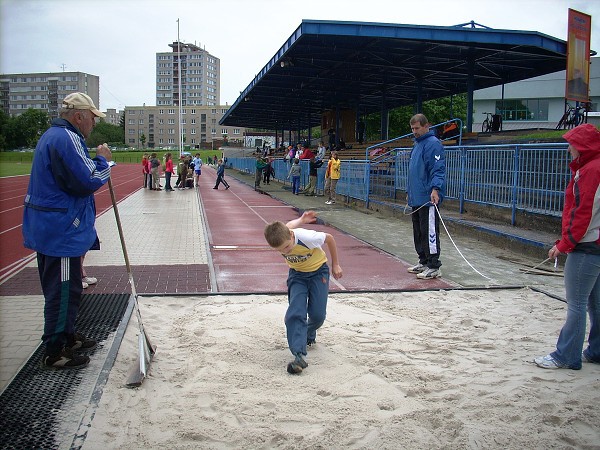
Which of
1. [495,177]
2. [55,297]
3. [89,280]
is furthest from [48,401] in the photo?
[495,177]

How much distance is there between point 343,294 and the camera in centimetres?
684

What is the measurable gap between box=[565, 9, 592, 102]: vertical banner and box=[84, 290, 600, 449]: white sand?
15.5 metres

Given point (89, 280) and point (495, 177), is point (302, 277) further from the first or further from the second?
point (495, 177)

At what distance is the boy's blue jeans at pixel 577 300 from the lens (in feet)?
14.3

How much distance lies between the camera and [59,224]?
4.25 m

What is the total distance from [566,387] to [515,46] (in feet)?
61.7

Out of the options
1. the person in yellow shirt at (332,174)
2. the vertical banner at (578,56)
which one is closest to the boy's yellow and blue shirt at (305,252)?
the person in yellow shirt at (332,174)

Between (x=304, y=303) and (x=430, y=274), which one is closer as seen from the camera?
(x=304, y=303)

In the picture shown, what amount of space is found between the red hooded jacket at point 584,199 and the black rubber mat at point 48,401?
382 cm

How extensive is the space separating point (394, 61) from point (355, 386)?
23.1 meters

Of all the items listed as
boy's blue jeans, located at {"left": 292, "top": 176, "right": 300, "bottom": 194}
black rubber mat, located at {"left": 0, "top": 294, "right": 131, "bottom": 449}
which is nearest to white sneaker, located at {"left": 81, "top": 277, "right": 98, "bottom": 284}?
black rubber mat, located at {"left": 0, "top": 294, "right": 131, "bottom": 449}

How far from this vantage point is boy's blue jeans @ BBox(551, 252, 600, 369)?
4.37 m

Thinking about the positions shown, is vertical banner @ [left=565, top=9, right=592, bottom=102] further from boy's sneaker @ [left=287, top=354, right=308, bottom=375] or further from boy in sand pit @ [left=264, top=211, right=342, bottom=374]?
boy's sneaker @ [left=287, top=354, right=308, bottom=375]

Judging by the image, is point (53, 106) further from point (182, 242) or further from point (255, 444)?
point (255, 444)
